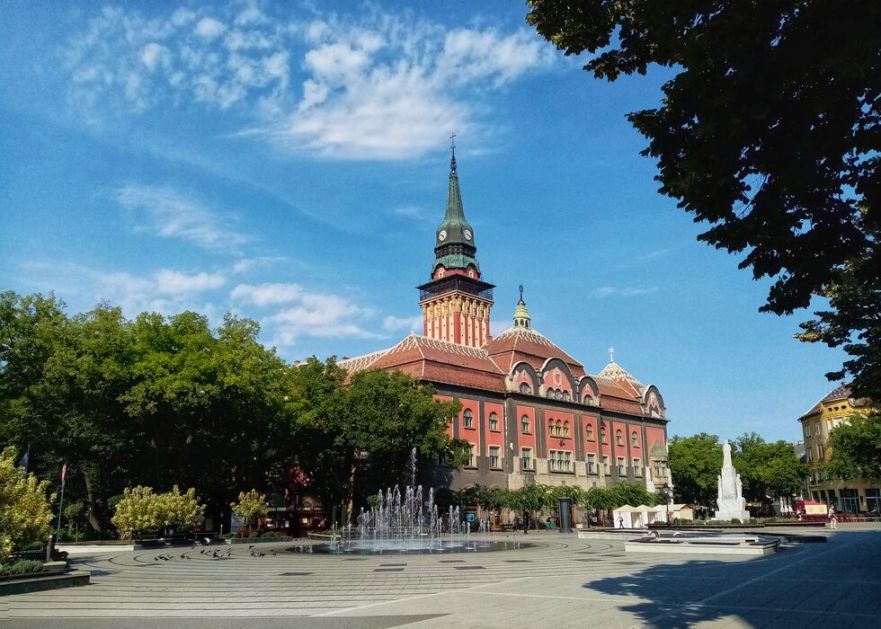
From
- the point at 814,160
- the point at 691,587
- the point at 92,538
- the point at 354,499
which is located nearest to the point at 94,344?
the point at 92,538

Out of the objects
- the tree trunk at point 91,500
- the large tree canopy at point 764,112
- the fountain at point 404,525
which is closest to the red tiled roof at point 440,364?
the fountain at point 404,525

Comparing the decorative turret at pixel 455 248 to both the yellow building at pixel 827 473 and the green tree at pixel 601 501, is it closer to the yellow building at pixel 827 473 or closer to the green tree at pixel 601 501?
the green tree at pixel 601 501

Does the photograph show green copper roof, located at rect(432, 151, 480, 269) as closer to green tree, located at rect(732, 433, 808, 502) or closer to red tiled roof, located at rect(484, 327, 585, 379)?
red tiled roof, located at rect(484, 327, 585, 379)

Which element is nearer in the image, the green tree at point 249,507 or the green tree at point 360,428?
the green tree at point 249,507

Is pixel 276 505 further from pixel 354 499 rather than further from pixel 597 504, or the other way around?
pixel 597 504

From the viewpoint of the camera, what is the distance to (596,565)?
20859mm

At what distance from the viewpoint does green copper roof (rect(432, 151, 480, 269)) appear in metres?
83.5

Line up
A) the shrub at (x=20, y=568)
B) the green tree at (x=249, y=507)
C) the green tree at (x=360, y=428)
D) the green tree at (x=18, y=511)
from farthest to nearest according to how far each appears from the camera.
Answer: the green tree at (x=360, y=428)
the green tree at (x=249, y=507)
the green tree at (x=18, y=511)
the shrub at (x=20, y=568)

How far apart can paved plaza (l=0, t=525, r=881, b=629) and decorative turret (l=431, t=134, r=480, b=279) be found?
60.9 m

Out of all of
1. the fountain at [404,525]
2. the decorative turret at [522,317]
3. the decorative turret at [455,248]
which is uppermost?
the decorative turret at [455,248]

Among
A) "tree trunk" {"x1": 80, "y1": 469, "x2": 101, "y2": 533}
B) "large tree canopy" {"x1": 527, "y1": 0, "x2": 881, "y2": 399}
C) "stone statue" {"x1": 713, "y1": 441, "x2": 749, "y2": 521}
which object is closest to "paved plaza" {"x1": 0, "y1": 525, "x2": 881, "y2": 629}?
"large tree canopy" {"x1": 527, "y1": 0, "x2": 881, "y2": 399}

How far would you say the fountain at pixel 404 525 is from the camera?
37000mm

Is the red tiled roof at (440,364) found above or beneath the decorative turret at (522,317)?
beneath

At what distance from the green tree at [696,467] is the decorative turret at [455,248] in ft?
99.1
